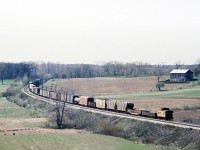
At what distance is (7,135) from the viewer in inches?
2179

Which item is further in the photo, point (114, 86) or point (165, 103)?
point (114, 86)

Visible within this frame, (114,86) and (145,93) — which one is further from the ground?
(114,86)

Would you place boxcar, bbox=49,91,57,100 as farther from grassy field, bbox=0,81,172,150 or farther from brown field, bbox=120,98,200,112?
grassy field, bbox=0,81,172,150

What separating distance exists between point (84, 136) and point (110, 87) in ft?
312

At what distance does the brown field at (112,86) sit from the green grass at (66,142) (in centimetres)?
7727

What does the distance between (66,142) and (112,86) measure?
337ft

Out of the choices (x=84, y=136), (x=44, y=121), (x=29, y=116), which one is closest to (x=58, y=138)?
(x=84, y=136)

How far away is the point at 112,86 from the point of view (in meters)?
152

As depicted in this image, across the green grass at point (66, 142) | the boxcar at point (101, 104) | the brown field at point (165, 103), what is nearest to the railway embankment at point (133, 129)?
the green grass at point (66, 142)

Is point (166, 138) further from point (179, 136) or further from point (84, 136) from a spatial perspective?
point (84, 136)

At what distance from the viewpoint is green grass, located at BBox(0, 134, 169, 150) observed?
4578 centimetres

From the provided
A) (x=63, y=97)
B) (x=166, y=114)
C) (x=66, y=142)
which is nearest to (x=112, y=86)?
(x=63, y=97)

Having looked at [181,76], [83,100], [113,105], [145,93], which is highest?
[181,76]

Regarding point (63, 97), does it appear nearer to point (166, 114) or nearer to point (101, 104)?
point (101, 104)
